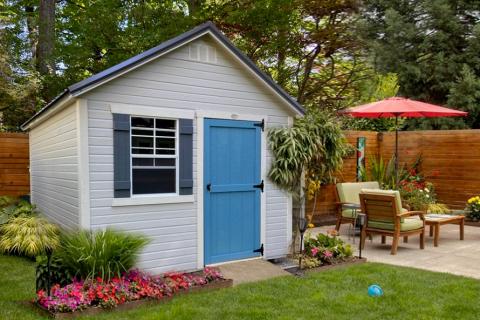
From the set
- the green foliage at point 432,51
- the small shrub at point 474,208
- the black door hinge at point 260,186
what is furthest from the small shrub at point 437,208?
the green foliage at point 432,51

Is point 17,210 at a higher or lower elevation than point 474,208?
higher

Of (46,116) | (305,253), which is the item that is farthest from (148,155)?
(305,253)

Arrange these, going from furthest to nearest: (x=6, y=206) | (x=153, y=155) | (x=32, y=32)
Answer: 1. (x=32, y=32)
2. (x=6, y=206)
3. (x=153, y=155)

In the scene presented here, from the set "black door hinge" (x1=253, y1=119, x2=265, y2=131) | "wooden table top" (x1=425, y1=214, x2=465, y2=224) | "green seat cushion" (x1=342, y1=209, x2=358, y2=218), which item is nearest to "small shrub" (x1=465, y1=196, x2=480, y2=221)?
"wooden table top" (x1=425, y1=214, x2=465, y2=224)

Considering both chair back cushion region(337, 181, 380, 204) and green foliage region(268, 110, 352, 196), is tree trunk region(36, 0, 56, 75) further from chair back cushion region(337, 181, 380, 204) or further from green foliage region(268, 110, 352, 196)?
chair back cushion region(337, 181, 380, 204)

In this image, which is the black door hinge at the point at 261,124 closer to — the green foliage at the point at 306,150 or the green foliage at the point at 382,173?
the green foliage at the point at 306,150

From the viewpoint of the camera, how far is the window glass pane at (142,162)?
539 centimetres

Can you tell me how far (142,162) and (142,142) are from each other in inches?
9.8

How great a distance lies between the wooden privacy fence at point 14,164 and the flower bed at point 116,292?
191 inches

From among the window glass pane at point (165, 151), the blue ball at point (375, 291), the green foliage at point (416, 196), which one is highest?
the window glass pane at point (165, 151)

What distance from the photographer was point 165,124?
5.63 m

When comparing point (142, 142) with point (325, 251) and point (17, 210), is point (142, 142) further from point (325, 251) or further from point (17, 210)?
point (17, 210)

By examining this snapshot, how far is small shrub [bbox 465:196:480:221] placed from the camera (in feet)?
31.7

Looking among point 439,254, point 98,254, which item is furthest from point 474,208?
point 98,254
